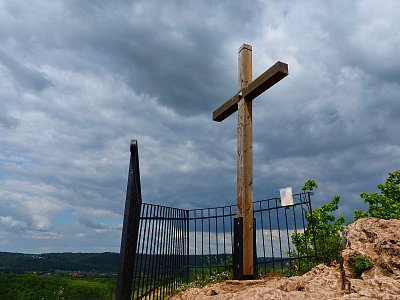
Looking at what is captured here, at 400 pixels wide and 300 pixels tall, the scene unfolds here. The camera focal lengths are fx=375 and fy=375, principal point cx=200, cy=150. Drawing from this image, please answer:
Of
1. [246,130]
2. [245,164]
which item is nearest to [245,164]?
[245,164]

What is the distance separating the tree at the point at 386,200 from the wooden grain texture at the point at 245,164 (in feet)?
22.7

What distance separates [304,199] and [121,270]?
4984 millimetres

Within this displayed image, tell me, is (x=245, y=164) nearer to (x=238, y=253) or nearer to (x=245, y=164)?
(x=245, y=164)

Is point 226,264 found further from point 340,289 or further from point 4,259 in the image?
point 4,259

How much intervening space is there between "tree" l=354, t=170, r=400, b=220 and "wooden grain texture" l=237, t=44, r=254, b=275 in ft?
22.7

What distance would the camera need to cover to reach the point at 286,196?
7457 mm

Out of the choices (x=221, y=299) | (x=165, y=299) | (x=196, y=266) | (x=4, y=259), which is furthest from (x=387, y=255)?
(x=4, y=259)

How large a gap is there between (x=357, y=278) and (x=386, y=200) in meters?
8.69

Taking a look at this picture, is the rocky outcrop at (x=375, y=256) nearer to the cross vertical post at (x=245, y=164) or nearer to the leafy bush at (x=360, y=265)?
the leafy bush at (x=360, y=265)

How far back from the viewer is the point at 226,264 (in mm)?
8570

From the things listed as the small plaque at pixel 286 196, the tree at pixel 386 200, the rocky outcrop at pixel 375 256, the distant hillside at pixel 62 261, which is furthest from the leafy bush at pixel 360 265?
the distant hillside at pixel 62 261

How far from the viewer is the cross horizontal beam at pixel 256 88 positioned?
21.7 feet


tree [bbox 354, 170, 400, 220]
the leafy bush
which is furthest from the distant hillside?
the leafy bush

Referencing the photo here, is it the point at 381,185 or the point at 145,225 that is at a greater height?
the point at 381,185
